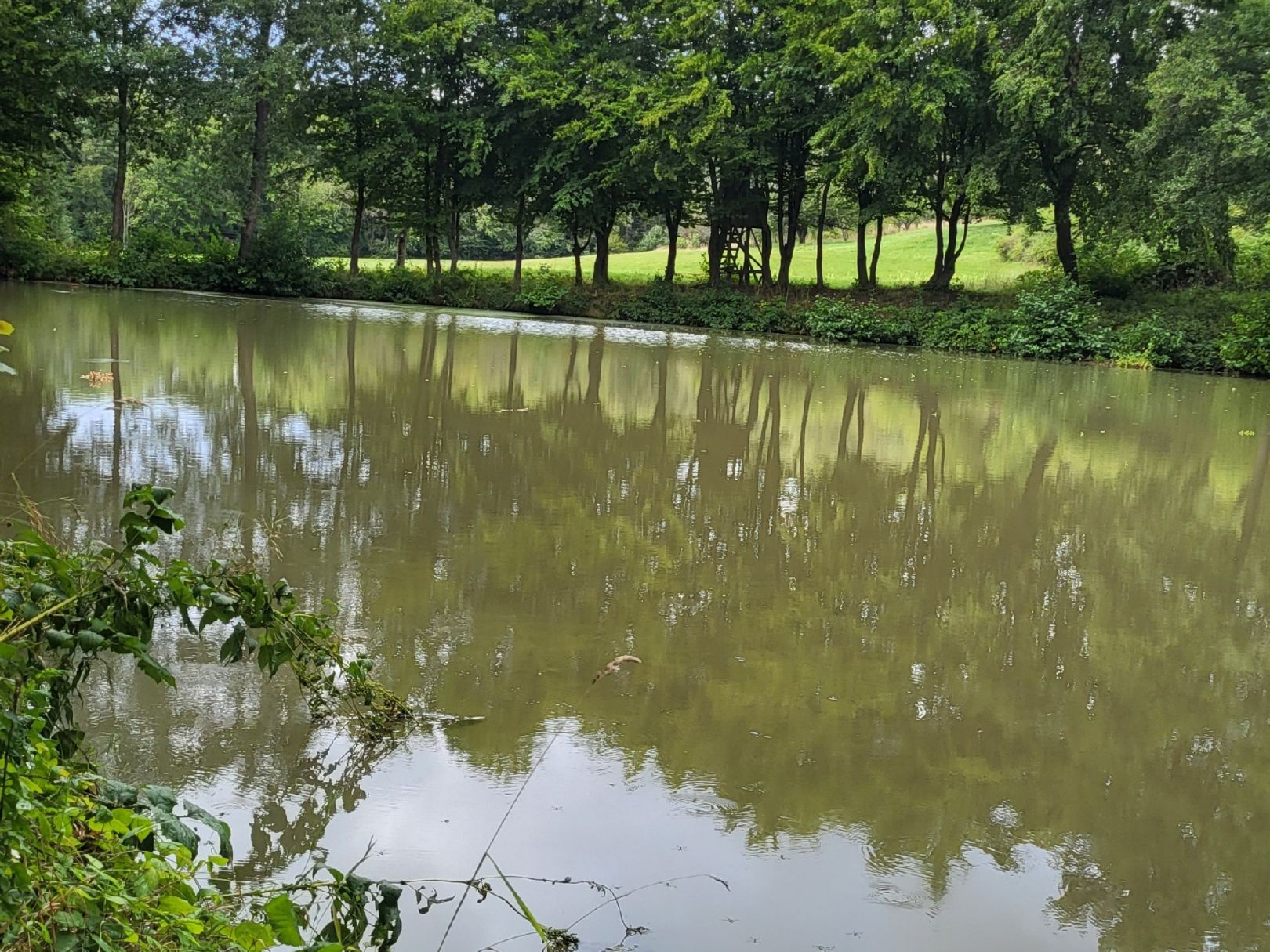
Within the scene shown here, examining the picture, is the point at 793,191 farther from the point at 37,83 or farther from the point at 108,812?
the point at 108,812

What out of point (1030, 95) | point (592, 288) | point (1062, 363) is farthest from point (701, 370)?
point (592, 288)

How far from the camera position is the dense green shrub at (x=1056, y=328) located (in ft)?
82.6

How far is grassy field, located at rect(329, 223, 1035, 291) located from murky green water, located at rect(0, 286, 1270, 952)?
28512 millimetres

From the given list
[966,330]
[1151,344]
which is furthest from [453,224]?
[1151,344]

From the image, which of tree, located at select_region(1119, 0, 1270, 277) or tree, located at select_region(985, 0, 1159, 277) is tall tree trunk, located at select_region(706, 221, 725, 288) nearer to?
tree, located at select_region(985, 0, 1159, 277)

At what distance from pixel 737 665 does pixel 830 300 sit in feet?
87.8

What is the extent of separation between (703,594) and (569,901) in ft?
8.94

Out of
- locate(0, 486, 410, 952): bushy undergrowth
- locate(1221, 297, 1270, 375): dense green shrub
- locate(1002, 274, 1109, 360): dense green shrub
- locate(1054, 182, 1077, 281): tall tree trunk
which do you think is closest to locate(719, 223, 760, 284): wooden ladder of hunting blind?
locate(1054, 182, 1077, 281): tall tree trunk

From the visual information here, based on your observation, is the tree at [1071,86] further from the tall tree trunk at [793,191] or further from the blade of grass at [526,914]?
the blade of grass at [526,914]

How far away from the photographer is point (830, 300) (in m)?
30.0

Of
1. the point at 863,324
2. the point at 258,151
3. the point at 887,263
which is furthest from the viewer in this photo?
the point at 887,263

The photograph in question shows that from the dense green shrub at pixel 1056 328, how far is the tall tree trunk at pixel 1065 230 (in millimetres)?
2566

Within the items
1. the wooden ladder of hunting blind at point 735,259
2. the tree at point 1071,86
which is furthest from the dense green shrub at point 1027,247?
the wooden ladder of hunting blind at point 735,259

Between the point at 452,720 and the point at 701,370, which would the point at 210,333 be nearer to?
the point at 701,370
